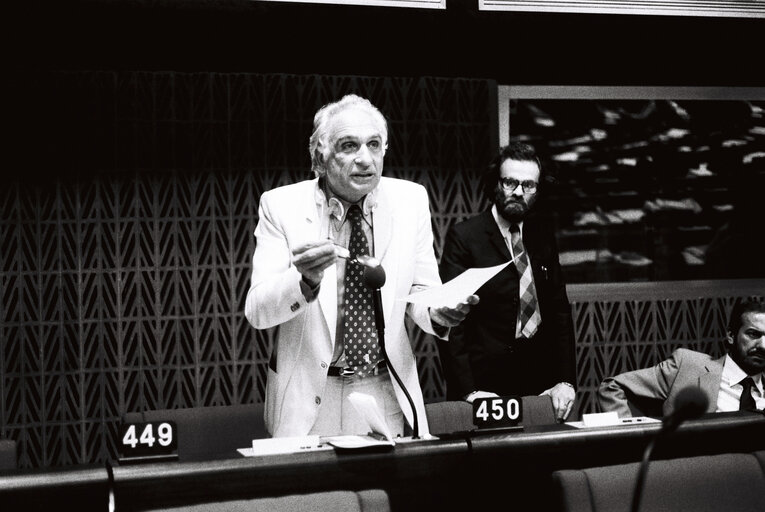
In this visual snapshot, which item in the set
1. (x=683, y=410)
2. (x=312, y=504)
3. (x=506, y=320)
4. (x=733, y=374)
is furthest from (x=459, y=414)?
(x=683, y=410)

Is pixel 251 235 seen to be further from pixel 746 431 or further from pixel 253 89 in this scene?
pixel 746 431

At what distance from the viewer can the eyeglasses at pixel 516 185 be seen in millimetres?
3582

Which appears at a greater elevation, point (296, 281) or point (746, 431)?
point (296, 281)

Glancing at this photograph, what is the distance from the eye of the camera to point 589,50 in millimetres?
4520

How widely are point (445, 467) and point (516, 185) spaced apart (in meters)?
1.85

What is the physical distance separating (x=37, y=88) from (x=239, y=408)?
2238 mm

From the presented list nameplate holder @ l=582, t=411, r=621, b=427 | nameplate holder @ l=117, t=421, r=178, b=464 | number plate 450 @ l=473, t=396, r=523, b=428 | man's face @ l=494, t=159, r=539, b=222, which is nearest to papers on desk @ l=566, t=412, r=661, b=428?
nameplate holder @ l=582, t=411, r=621, b=427

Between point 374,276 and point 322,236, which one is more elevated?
point 322,236

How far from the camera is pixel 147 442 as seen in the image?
179cm

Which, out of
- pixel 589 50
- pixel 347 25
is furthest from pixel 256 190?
pixel 589 50

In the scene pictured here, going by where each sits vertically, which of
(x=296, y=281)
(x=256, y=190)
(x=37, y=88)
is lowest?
(x=296, y=281)

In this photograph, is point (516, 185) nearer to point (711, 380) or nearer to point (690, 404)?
point (711, 380)

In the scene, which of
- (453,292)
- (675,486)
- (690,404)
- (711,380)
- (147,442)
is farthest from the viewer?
(711,380)

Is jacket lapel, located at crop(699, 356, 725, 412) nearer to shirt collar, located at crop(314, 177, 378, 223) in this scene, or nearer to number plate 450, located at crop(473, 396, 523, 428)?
number plate 450, located at crop(473, 396, 523, 428)
